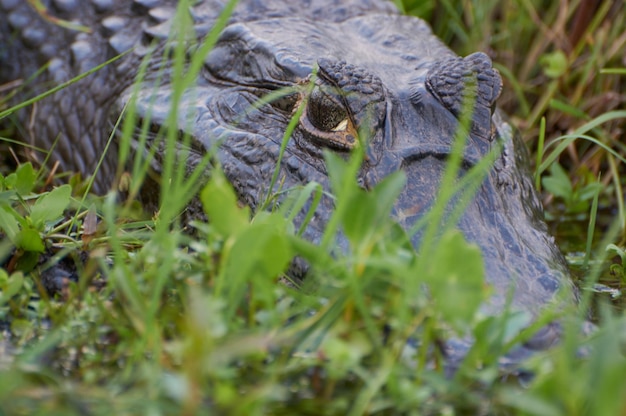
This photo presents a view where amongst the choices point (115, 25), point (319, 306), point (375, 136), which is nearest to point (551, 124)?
point (375, 136)

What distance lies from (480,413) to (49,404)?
2.24 feet

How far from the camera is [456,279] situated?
1321 mm

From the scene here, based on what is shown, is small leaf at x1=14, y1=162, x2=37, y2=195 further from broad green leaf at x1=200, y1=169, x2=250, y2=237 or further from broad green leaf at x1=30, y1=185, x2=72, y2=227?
broad green leaf at x1=200, y1=169, x2=250, y2=237

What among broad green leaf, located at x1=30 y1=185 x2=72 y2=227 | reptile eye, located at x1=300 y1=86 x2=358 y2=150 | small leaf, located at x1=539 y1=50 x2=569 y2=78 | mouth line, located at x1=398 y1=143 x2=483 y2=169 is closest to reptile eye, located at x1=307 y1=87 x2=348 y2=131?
reptile eye, located at x1=300 y1=86 x2=358 y2=150

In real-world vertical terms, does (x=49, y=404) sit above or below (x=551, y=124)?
above

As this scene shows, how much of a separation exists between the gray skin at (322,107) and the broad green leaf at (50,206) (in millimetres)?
333

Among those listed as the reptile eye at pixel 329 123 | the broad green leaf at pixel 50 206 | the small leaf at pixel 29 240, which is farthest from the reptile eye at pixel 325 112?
the small leaf at pixel 29 240

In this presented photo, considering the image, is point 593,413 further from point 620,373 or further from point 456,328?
point 456,328

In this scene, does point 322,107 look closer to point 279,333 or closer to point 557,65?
point 279,333

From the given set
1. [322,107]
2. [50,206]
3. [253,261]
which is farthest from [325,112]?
[253,261]

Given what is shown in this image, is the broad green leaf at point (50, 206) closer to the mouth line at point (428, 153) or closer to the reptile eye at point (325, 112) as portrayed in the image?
the reptile eye at point (325, 112)

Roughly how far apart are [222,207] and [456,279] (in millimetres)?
407

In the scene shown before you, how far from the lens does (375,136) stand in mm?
2078

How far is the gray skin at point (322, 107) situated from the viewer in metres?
1.96
